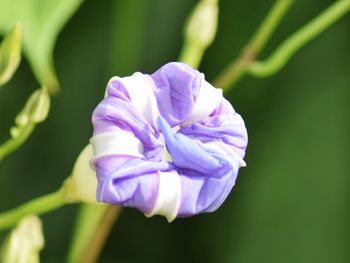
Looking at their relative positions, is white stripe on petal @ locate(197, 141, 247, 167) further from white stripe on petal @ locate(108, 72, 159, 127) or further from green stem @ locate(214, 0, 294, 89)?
green stem @ locate(214, 0, 294, 89)

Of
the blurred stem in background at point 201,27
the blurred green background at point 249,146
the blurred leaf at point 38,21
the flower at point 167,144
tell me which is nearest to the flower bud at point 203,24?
the blurred stem in background at point 201,27

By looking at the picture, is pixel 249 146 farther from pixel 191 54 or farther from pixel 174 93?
pixel 174 93

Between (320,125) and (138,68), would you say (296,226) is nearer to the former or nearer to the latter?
(320,125)

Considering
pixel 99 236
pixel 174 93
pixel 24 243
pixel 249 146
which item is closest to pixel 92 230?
pixel 99 236

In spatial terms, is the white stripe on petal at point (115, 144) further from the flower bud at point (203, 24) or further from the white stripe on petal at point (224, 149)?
the flower bud at point (203, 24)

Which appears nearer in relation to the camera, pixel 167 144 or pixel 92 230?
pixel 167 144

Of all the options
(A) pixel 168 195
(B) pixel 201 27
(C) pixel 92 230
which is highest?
(B) pixel 201 27

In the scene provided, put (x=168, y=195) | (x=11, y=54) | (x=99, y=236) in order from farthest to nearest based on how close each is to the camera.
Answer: (x=99, y=236) → (x=11, y=54) → (x=168, y=195)
